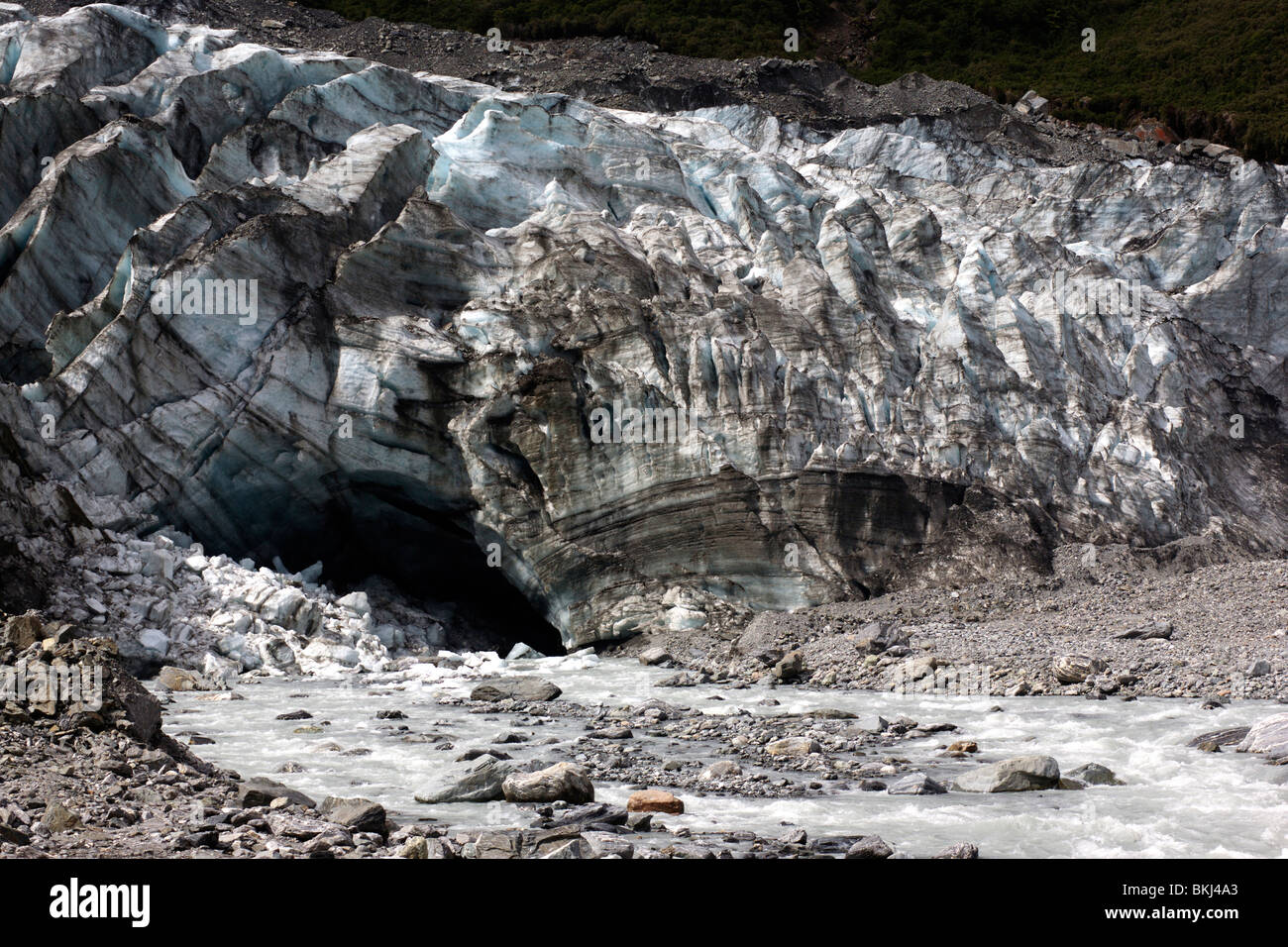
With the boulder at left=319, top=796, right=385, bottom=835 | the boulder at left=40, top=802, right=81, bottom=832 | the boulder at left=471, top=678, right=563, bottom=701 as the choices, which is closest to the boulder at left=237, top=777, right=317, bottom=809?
the boulder at left=319, top=796, right=385, bottom=835

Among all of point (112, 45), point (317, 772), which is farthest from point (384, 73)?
point (317, 772)

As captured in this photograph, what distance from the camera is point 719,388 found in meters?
24.0

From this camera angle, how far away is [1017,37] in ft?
197

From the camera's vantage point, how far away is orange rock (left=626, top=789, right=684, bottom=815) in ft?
26.7

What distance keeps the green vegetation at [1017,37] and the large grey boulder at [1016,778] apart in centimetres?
4594

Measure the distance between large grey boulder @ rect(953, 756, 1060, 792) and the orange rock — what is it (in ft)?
9.46

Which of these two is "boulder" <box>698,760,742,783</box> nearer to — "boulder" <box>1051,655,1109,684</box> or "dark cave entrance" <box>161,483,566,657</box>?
"boulder" <box>1051,655,1109,684</box>

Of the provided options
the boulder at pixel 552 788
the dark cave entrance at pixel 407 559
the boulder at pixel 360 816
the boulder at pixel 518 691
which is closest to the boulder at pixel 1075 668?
the boulder at pixel 518 691

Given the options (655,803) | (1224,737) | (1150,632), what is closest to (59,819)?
(655,803)

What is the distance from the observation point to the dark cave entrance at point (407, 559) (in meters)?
24.5

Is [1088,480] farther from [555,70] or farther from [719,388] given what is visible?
[555,70]

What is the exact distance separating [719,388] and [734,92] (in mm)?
26859

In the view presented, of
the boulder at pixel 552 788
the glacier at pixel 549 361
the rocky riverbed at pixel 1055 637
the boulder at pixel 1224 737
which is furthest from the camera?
the glacier at pixel 549 361

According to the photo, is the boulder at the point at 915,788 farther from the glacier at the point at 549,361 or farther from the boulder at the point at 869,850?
the glacier at the point at 549,361
